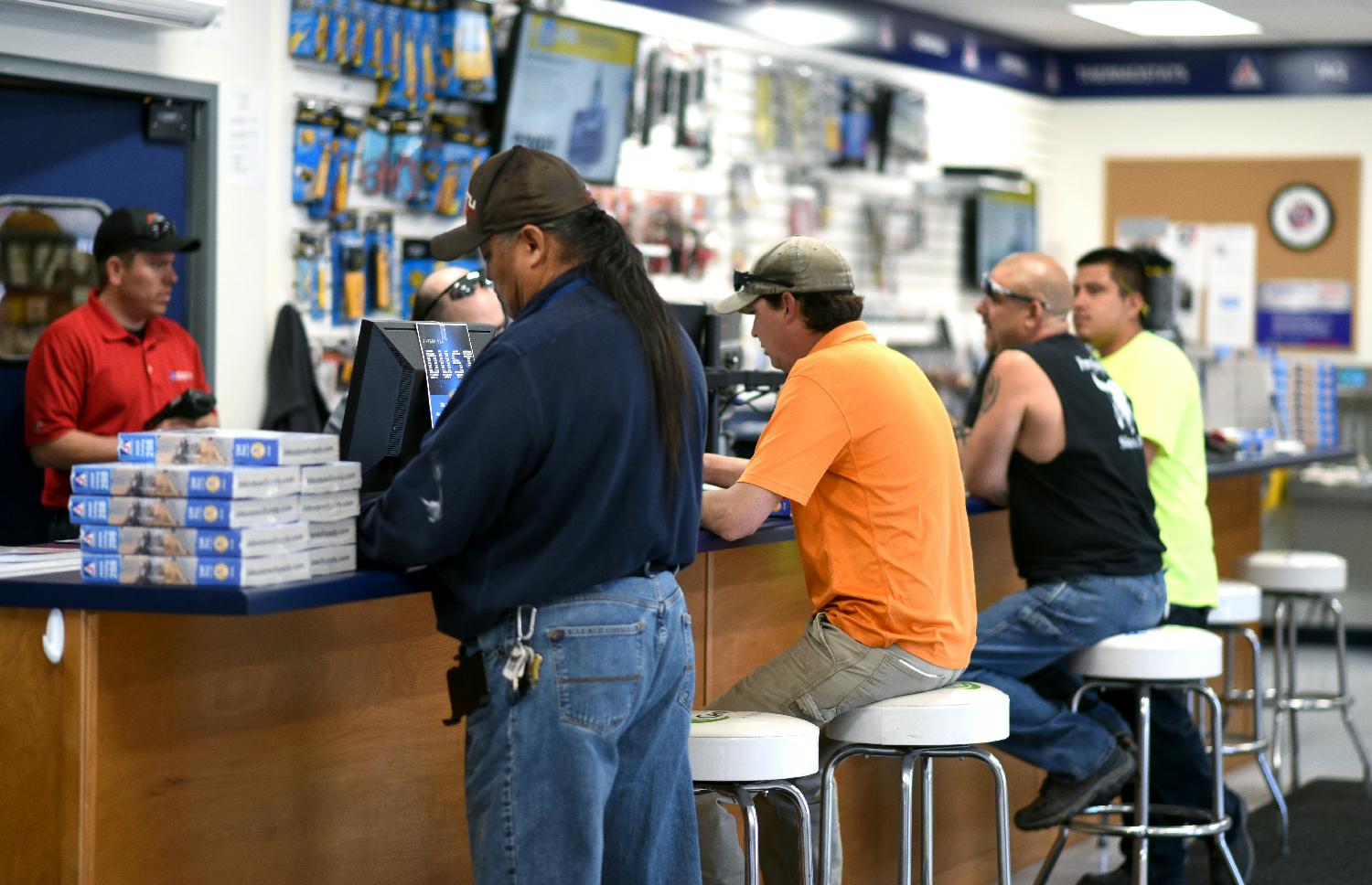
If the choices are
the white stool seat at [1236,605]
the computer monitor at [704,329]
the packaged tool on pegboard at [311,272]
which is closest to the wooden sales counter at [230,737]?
the computer monitor at [704,329]

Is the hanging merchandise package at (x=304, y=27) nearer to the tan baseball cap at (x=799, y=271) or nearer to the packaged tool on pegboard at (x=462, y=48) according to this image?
the packaged tool on pegboard at (x=462, y=48)

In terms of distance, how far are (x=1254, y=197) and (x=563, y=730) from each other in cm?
914

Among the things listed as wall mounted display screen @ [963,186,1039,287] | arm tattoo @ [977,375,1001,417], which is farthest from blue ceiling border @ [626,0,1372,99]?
arm tattoo @ [977,375,1001,417]

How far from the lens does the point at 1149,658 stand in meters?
4.07

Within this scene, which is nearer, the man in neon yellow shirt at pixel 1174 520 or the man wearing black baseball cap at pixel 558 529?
the man wearing black baseball cap at pixel 558 529

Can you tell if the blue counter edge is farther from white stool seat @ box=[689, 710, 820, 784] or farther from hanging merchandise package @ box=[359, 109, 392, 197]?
hanging merchandise package @ box=[359, 109, 392, 197]

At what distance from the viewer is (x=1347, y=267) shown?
10492 mm

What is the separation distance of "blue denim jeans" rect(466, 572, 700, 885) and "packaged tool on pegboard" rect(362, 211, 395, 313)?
12.9ft

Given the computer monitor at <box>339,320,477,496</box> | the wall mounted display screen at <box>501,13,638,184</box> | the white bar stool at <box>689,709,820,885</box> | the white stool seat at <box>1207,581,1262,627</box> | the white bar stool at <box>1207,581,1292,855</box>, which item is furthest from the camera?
the wall mounted display screen at <box>501,13,638,184</box>

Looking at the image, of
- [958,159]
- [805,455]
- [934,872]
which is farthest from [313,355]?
[958,159]

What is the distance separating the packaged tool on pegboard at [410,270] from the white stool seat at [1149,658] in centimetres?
318

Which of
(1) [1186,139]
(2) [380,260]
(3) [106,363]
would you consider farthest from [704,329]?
(1) [1186,139]

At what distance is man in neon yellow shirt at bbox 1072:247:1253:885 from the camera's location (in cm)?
455

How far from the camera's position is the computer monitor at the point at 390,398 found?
3193 mm
